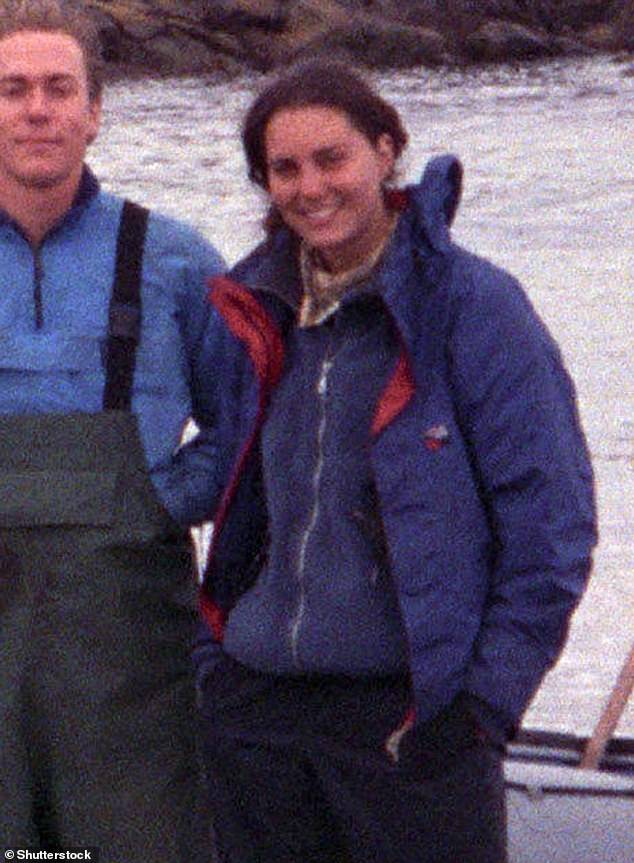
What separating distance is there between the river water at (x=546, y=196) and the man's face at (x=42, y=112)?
0.12 metres

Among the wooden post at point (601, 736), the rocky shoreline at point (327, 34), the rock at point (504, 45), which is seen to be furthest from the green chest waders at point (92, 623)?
the rock at point (504, 45)

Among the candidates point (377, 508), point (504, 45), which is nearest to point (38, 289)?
point (377, 508)

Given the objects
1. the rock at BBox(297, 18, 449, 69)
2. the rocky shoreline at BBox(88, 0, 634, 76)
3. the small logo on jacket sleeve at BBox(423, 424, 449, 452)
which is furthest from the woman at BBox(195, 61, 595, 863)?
the rock at BBox(297, 18, 449, 69)

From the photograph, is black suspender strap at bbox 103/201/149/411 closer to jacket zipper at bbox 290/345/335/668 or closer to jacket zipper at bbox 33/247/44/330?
jacket zipper at bbox 33/247/44/330

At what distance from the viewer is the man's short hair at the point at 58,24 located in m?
1.48

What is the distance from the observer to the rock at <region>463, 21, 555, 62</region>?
27891mm

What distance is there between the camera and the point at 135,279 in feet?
4.81

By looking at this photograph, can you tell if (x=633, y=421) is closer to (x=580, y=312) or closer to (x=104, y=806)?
(x=580, y=312)

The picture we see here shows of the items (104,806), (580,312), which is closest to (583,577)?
(104,806)

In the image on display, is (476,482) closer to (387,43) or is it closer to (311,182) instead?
(311,182)

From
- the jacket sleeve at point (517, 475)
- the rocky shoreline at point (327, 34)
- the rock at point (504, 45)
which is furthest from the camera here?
the rock at point (504, 45)

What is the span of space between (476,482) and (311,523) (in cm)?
12

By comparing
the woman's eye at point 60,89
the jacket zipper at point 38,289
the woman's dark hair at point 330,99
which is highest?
the woman's dark hair at point 330,99

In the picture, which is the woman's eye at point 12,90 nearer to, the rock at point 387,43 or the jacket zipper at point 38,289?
the jacket zipper at point 38,289
